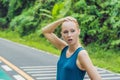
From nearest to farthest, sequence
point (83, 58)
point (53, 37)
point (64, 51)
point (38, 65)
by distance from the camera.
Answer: point (83, 58) < point (64, 51) < point (53, 37) < point (38, 65)

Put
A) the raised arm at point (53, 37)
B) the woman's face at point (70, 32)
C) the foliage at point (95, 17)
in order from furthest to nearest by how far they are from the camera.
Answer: the foliage at point (95, 17) → the raised arm at point (53, 37) → the woman's face at point (70, 32)

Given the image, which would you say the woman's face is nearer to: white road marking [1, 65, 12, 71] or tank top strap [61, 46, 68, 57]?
tank top strap [61, 46, 68, 57]

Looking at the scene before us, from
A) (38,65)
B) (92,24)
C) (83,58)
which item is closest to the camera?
(83,58)

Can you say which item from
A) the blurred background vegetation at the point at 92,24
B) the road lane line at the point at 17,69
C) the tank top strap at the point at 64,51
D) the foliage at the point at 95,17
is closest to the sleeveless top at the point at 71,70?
the tank top strap at the point at 64,51

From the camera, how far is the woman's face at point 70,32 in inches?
120

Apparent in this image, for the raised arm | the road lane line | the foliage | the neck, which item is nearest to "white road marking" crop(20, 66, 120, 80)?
the road lane line

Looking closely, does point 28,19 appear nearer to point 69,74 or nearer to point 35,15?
point 35,15

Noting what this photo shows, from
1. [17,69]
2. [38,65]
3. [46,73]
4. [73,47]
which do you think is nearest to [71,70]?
[73,47]

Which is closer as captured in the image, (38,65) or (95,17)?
(38,65)

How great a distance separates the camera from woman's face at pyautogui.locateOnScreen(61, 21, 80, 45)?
3051 mm

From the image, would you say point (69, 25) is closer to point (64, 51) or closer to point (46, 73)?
point (64, 51)

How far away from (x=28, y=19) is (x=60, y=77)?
85.6 feet

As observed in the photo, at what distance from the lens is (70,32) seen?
3066mm

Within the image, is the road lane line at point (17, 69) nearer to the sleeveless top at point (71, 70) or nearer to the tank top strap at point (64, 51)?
the tank top strap at point (64, 51)
